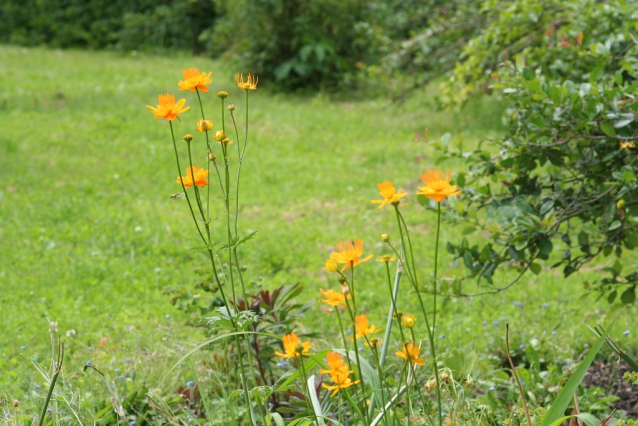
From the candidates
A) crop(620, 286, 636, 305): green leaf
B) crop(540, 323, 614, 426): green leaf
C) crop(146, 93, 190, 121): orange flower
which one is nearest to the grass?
crop(620, 286, 636, 305): green leaf

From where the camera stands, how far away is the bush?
8453 mm

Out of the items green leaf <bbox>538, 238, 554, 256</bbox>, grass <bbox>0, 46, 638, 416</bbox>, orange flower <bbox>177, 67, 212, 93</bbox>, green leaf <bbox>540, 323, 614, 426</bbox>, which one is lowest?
grass <bbox>0, 46, 638, 416</bbox>

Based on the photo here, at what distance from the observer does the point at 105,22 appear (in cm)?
1277

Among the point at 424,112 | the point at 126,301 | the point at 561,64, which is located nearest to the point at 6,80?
the point at 424,112

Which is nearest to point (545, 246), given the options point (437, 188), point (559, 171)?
point (559, 171)

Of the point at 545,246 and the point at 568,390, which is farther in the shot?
the point at 545,246

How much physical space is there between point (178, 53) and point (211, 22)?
1.14 meters

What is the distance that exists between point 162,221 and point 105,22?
9678 millimetres

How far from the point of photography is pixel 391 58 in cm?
700

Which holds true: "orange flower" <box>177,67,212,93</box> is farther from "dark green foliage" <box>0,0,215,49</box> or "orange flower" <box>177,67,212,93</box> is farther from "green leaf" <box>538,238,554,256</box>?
"dark green foliage" <box>0,0,215,49</box>

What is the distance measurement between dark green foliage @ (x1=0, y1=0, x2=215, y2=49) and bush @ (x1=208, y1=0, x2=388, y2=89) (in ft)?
11.9

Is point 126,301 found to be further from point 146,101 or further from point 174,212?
point 146,101

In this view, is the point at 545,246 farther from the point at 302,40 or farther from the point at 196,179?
the point at 302,40

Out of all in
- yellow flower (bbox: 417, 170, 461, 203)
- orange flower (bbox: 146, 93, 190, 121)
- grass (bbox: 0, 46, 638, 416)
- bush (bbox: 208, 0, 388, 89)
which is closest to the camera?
yellow flower (bbox: 417, 170, 461, 203)
